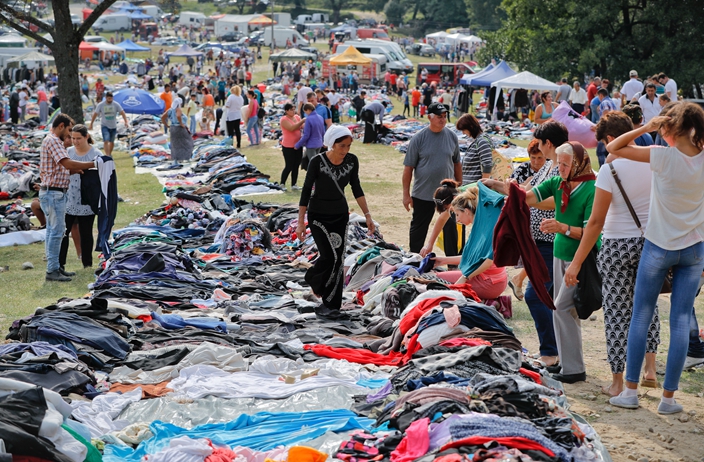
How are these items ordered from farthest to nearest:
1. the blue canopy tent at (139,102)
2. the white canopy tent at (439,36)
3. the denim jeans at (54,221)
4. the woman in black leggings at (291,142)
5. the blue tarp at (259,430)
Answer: the white canopy tent at (439,36)
the blue canopy tent at (139,102)
the woman in black leggings at (291,142)
the denim jeans at (54,221)
the blue tarp at (259,430)

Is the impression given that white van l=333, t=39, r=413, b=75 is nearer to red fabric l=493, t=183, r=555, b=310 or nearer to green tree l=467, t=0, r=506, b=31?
green tree l=467, t=0, r=506, b=31

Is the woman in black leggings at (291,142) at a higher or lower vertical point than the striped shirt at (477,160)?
lower

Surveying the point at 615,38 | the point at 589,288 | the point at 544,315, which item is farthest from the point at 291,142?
the point at 615,38

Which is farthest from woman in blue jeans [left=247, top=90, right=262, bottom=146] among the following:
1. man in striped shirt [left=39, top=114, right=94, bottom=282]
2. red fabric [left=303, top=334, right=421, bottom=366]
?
red fabric [left=303, top=334, right=421, bottom=366]

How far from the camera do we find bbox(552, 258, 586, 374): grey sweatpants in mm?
6117

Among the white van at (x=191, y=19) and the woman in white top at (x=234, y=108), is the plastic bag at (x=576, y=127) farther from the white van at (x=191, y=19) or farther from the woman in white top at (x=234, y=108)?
the white van at (x=191, y=19)

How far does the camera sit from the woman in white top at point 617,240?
557cm

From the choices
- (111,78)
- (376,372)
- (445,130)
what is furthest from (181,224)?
(111,78)

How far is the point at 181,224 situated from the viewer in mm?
12328

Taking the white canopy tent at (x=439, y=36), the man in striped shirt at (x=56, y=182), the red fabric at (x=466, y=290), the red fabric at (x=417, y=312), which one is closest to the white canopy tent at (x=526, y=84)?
the man in striped shirt at (x=56, y=182)

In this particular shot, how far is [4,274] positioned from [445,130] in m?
6.09

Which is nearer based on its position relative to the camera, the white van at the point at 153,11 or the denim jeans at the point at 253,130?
the denim jeans at the point at 253,130

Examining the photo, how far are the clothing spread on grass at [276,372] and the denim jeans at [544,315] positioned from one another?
1.72ft

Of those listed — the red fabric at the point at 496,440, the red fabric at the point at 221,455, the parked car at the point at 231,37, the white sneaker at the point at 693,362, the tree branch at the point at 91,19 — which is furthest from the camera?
the parked car at the point at 231,37
